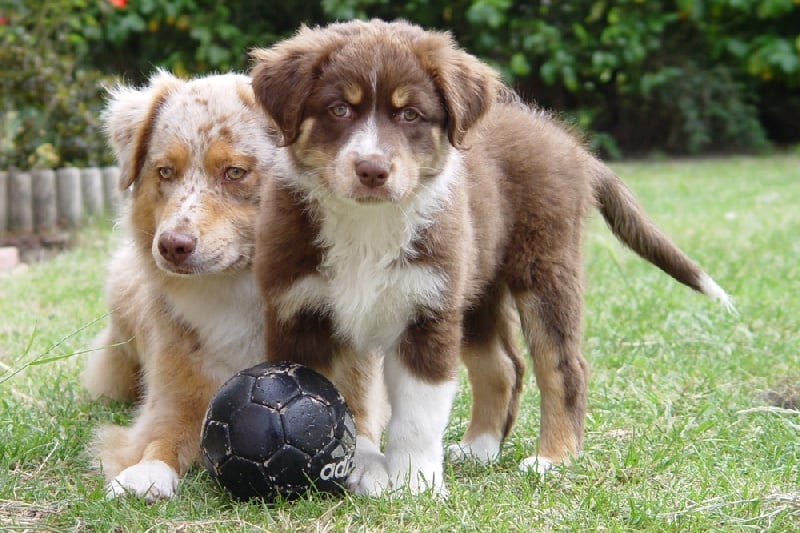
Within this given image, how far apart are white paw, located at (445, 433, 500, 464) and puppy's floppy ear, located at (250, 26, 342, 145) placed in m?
1.45

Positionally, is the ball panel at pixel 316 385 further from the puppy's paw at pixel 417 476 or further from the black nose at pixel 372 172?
the black nose at pixel 372 172

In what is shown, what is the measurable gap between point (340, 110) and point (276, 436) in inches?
43.7

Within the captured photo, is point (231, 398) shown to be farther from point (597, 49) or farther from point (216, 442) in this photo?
point (597, 49)

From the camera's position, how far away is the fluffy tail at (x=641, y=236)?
4574mm

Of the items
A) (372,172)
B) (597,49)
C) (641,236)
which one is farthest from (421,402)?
(597,49)

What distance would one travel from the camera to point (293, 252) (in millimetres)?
3623

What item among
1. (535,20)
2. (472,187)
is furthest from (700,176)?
(472,187)

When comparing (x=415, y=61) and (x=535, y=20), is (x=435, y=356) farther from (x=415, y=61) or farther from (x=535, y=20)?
(x=535, y=20)

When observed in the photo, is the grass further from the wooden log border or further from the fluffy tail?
the wooden log border

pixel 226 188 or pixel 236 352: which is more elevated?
pixel 226 188

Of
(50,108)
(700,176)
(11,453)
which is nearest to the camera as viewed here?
(11,453)

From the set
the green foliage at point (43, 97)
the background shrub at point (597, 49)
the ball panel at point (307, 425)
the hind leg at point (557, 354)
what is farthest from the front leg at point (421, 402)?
the background shrub at point (597, 49)

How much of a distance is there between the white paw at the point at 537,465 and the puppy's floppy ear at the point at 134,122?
193cm

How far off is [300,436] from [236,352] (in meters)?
0.84
